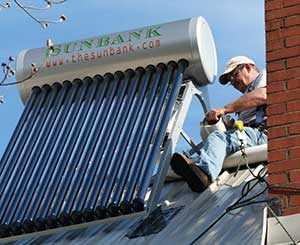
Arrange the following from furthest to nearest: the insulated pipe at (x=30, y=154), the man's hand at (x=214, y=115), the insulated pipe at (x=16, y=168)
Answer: the man's hand at (x=214, y=115) → the insulated pipe at (x=16, y=168) → the insulated pipe at (x=30, y=154)

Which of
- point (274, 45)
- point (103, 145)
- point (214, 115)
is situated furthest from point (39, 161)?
point (274, 45)

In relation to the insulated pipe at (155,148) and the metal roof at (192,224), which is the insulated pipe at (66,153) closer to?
the metal roof at (192,224)

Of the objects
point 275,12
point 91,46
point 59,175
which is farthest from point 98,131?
point 275,12

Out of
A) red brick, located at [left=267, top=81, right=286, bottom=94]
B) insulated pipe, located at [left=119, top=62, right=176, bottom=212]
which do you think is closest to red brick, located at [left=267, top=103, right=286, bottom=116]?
red brick, located at [left=267, top=81, right=286, bottom=94]

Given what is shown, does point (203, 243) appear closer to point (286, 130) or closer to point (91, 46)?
point (286, 130)

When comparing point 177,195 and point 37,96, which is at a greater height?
point 37,96

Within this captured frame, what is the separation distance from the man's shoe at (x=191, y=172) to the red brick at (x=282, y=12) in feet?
4.76

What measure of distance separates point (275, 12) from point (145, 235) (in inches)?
75.8

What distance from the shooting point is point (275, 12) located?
8594 millimetres

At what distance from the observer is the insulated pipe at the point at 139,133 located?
928 centimetres

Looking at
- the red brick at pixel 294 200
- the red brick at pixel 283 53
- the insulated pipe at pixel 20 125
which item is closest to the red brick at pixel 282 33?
the red brick at pixel 283 53

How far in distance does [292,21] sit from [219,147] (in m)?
1.57

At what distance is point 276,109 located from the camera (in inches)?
326

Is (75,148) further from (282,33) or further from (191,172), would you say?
(282,33)
